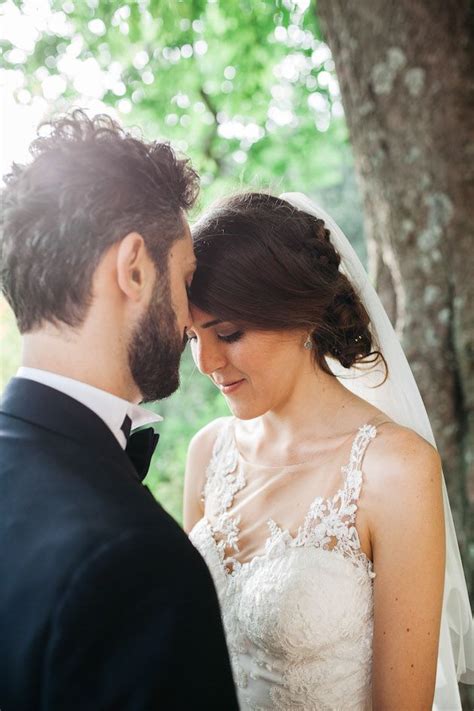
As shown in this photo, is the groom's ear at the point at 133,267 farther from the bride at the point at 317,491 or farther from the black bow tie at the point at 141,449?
the bride at the point at 317,491

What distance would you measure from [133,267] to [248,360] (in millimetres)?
946

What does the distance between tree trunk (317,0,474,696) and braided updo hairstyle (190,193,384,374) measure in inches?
37.7

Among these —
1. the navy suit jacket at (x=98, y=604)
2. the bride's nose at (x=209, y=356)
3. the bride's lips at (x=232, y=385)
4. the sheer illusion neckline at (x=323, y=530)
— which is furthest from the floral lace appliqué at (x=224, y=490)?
the navy suit jacket at (x=98, y=604)

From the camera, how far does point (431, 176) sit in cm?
347

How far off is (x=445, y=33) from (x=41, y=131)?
8.06 feet

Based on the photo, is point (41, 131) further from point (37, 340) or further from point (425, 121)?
point (425, 121)

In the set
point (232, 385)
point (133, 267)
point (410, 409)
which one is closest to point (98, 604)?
point (133, 267)

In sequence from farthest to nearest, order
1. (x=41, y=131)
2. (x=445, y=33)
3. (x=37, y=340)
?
(x=445, y=33)
(x=41, y=131)
(x=37, y=340)

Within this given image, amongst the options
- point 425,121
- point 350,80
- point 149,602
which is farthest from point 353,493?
point 350,80

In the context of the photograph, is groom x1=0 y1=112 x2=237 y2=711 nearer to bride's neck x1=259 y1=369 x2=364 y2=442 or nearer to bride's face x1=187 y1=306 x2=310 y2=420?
bride's face x1=187 y1=306 x2=310 y2=420

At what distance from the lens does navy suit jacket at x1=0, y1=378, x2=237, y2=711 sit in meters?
1.26

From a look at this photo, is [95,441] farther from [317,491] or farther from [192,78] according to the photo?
[192,78]

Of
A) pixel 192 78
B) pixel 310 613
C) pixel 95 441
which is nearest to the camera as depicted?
pixel 95 441

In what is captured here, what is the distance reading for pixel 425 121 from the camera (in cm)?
346
